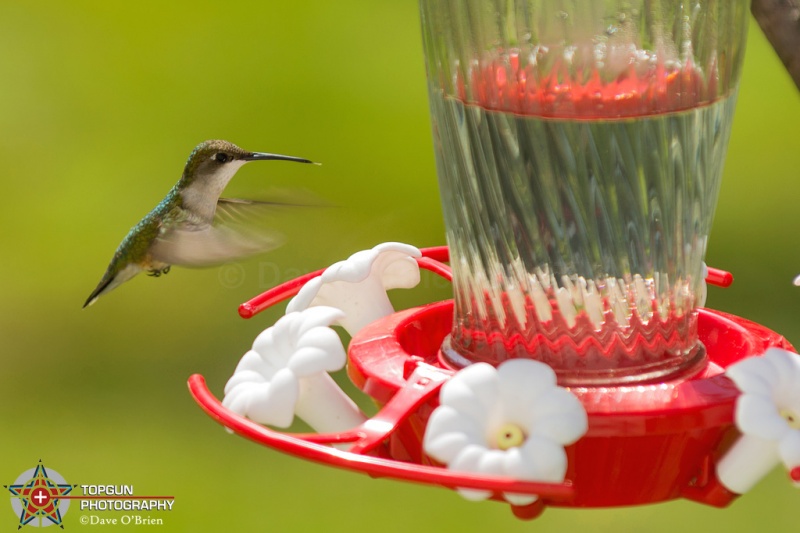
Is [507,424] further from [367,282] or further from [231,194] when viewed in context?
[231,194]

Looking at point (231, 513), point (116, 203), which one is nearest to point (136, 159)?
point (116, 203)

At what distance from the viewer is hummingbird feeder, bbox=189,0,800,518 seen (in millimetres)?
1771

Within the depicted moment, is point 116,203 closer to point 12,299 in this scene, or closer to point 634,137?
point 12,299

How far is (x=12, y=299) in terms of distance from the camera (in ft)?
23.2

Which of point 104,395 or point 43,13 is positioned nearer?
point 104,395

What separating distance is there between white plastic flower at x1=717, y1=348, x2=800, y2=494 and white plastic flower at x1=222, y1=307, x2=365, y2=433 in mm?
575

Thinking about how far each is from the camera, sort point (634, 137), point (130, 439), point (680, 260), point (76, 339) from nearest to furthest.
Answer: point (634, 137) < point (680, 260) < point (130, 439) < point (76, 339)

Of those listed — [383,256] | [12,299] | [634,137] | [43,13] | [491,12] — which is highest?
[491,12]

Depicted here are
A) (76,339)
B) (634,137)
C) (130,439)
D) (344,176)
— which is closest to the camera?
(634,137)

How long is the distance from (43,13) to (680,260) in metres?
9.32

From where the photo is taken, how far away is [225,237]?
293 cm

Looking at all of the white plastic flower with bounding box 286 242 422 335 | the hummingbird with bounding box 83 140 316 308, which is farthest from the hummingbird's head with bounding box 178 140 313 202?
the white plastic flower with bounding box 286 242 422 335

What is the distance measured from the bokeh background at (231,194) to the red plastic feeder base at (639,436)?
80.7 inches

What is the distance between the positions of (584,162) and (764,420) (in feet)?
1.54
